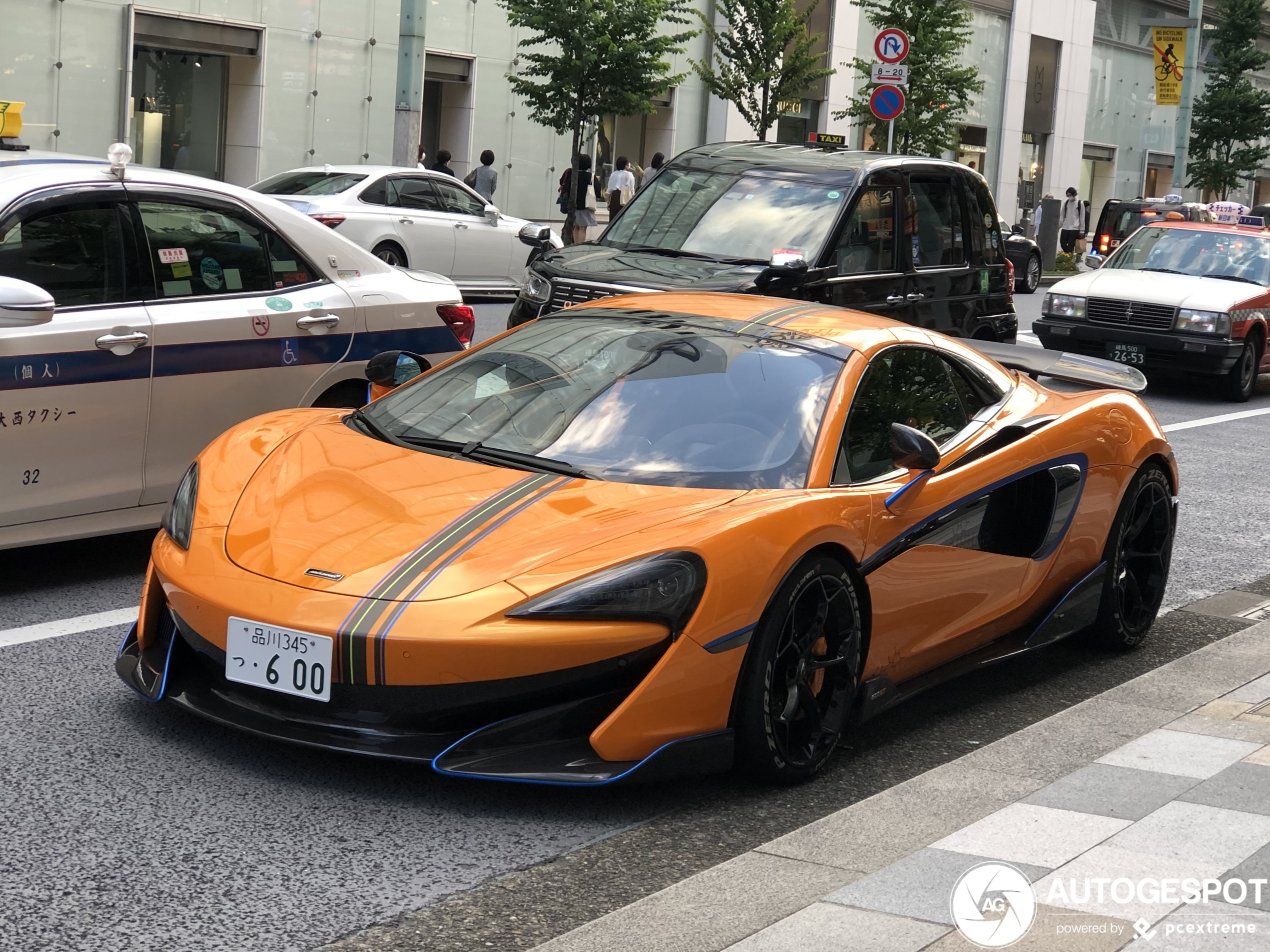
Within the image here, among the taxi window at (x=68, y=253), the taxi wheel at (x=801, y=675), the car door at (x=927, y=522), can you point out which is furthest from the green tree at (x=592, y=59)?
the taxi wheel at (x=801, y=675)

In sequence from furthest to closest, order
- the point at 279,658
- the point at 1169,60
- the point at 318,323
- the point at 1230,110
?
the point at 1230,110 → the point at 1169,60 → the point at 318,323 → the point at 279,658

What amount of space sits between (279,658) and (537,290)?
6.42m

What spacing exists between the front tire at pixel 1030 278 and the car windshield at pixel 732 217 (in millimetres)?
17241

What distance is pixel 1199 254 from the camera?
16000mm

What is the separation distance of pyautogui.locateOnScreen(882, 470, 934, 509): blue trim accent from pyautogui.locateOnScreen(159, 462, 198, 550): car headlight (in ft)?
6.24

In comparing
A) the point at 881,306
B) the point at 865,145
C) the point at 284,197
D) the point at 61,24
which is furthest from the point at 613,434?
the point at 865,145

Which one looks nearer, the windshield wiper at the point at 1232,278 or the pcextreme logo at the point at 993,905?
the pcextreme logo at the point at 993,905

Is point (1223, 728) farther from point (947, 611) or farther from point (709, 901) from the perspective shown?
point (709, 901)

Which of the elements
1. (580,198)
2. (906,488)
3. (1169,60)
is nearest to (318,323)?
(906,488)

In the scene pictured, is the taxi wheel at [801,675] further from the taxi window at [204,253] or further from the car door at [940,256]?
the car door at [940,256]

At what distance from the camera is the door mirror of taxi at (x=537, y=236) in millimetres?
12750

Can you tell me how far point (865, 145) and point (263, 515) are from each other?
35.7 metres

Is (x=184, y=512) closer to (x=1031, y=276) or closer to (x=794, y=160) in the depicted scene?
(x=794, y=160)

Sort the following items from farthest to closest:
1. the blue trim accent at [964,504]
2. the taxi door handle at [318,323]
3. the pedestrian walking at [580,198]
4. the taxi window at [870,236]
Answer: the pedestrian walking at [580,198] < the taxi window at [870,236] < the taxi door handle at [318,323] < the blue trim accent at [964,504]
